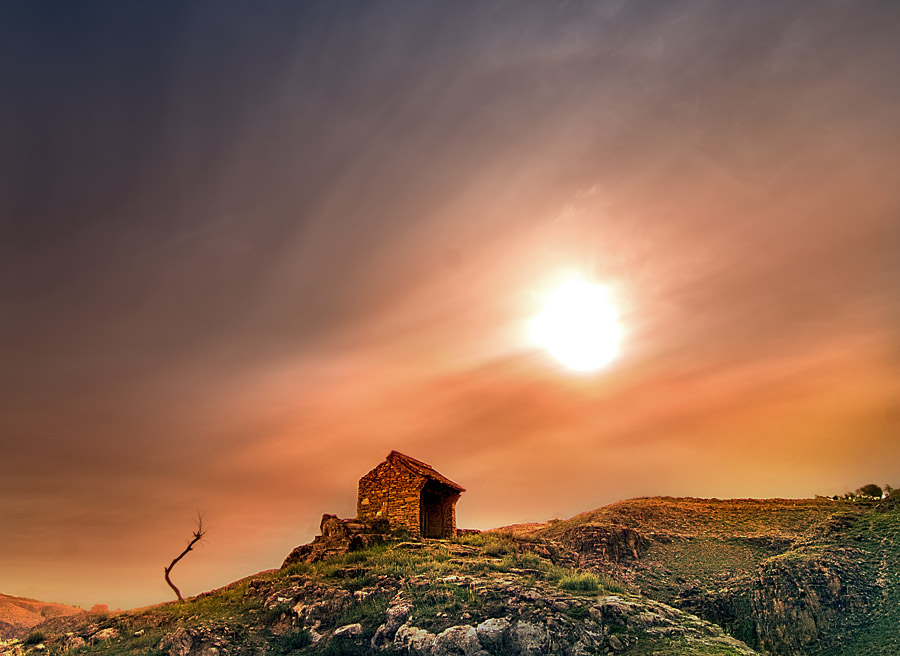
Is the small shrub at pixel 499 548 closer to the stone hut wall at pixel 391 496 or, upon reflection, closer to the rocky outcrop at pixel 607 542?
the stone hut wall at pixel 391 496

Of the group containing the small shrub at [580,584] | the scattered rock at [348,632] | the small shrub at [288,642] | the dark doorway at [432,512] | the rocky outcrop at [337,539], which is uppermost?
the dark doorway at [432,512]

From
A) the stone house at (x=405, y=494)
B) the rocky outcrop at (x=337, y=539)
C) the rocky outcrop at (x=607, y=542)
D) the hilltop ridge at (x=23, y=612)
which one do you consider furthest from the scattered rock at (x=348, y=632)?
the hilltop ridge at (x=23, y=612)

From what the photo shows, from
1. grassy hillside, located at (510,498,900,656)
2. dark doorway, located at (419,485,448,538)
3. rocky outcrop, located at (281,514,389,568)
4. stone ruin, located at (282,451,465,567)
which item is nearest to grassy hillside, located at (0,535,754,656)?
rocky outcrop, located at (281,514,389,568)

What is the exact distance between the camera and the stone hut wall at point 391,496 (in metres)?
37.6

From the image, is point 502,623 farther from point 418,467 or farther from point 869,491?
point 869,491

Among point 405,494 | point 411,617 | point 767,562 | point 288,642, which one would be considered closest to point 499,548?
point 405,494

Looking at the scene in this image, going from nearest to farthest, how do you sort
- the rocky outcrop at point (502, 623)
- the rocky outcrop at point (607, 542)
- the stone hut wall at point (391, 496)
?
1. the rocky outcrop at point (502, 623)
2. the stone hut wall at point (391, 496)
3. the rocky outcrop at point (607, 542)

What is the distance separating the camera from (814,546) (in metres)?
31.0

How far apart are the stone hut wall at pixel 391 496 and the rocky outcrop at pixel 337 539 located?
A: 1709mm

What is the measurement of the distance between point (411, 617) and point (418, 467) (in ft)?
57.0

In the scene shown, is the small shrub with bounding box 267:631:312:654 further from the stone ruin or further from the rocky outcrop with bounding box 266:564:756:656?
the stone ruin

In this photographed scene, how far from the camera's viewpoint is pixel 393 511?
125 feet

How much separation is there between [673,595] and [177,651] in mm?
28245

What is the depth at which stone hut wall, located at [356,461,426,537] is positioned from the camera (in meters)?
37.6
